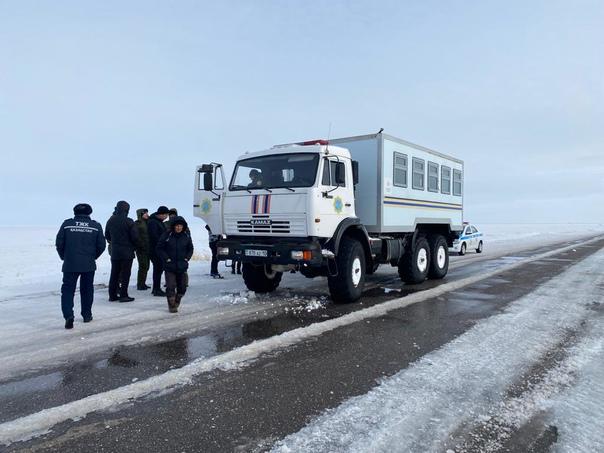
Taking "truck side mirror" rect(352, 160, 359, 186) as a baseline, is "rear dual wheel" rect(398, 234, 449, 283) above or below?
below

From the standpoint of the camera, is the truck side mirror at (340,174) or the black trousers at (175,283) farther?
the truck side mirror at (340,174)

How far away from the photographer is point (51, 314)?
732 centimetres

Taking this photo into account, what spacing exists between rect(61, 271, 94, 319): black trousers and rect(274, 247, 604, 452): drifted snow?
4.63 m

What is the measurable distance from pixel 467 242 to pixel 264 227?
55.2 ft

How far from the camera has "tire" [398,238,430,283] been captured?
10.6 m

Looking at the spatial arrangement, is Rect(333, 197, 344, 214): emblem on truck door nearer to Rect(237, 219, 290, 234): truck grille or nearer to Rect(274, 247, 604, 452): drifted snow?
Rect(237, 219, 290, 234): truck grille

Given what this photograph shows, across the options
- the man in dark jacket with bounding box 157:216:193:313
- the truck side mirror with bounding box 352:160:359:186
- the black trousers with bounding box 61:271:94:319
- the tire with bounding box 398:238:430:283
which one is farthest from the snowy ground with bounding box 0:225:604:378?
the truck side mirror with bounding box 352:160:359:186

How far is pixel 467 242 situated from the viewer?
72.6ft

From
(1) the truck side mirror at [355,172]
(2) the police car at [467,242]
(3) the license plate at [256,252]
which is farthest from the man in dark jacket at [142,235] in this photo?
(2) the police car at [467,242]

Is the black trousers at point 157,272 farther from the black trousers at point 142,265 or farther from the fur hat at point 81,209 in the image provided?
the fur hat at point 81,209

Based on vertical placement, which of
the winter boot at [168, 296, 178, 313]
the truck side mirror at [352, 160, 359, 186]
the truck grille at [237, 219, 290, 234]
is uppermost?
the truck side mirror at [352, 160, 359, 186]

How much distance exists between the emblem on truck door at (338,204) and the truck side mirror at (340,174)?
0.30 m

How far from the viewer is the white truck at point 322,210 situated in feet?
25.3

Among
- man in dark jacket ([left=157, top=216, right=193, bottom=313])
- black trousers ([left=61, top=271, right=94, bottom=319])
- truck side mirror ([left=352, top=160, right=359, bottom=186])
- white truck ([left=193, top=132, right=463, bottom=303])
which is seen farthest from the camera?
truck side mirror ([left=352, top=160, right=359, bottom=186])
